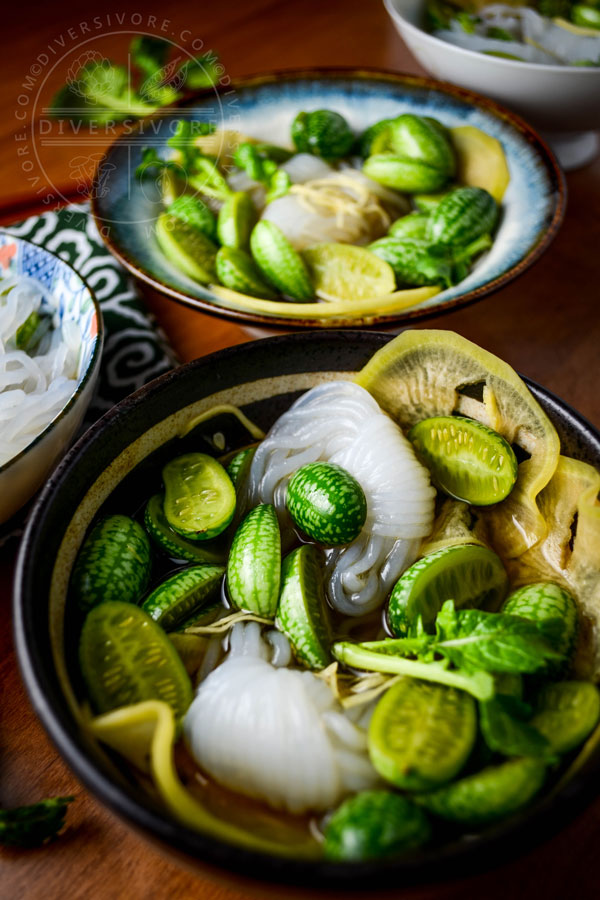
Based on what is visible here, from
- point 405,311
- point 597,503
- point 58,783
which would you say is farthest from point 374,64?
point 58,783

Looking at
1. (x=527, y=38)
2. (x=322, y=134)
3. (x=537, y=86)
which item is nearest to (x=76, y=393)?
(x=322, y=134)

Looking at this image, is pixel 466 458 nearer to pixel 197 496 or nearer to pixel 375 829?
pixel 197 496

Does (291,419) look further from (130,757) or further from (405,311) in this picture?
(130,757)

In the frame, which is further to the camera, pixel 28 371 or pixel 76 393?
pixel 28 371

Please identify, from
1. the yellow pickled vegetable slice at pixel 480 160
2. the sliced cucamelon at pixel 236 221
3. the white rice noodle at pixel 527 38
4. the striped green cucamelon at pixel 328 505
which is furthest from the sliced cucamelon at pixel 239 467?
the white rice noodle at pixel 527 38

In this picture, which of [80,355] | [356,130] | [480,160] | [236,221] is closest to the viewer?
[80,355]

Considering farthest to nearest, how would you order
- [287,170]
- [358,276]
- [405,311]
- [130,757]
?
[287,170]
[358,276]
[405,311]
[130,757]

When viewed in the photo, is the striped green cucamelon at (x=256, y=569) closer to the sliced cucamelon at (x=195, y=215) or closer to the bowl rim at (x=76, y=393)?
the bowl rim at (x=76, y=393)
